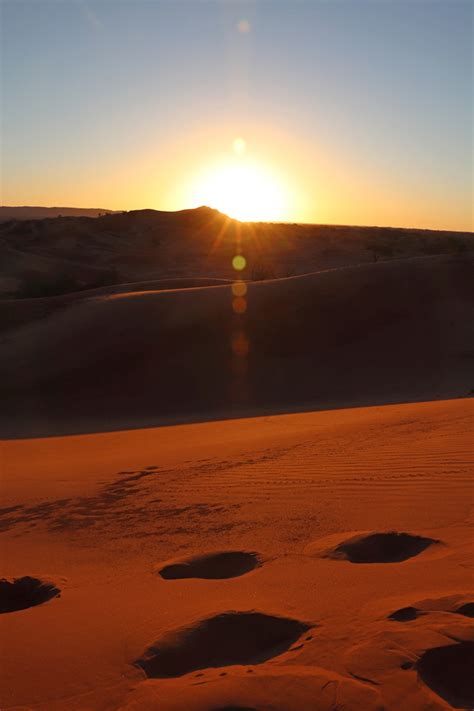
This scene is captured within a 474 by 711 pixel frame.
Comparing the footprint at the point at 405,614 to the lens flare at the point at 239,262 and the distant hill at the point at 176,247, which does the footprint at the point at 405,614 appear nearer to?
the distant hill at the point at 176,247

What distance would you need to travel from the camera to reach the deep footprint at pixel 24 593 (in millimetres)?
4137

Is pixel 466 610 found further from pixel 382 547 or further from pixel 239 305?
pixel 239 305

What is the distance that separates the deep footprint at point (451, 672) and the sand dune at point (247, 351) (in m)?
9.86

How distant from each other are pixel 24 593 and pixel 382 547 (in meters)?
2.21

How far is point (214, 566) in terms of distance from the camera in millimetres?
4480

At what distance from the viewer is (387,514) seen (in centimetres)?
523

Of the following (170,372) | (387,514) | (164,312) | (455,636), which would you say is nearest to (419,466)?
(387,514)

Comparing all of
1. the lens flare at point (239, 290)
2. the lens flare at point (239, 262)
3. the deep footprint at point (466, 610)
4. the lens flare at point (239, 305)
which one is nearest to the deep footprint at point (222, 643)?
the deep footprint at point (466, 610)

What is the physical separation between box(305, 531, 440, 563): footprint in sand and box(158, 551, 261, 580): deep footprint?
0.40 metres

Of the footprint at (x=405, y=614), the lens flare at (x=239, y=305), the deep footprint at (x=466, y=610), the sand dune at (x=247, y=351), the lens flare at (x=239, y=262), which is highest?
the lens flare at (x=239, y=262)

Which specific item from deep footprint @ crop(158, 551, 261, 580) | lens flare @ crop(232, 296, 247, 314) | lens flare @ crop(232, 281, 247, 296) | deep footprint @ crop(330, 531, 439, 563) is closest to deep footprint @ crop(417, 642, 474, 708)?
deep footprint @ crop(330, 531, 439, 563)

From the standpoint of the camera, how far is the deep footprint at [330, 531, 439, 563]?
4414 mm

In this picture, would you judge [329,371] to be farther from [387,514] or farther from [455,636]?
[455,636]

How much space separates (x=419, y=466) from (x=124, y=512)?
271cm
